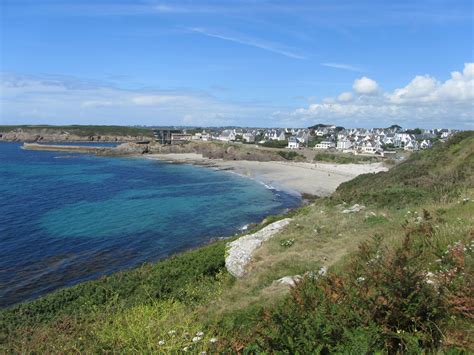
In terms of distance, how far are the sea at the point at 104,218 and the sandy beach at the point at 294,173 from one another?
4.22 m

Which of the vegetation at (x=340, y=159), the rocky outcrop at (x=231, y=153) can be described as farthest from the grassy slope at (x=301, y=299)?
the rocky outcrop at (x=231, y=153)

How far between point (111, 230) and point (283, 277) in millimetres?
24953

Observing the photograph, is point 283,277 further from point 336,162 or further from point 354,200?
point 336,162

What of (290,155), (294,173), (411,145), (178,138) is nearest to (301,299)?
(294,173)

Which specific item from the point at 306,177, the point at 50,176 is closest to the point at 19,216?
the point at 50,176

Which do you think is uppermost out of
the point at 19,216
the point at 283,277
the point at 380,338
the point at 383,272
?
the point at 383,272

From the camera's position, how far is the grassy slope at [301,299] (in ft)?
15.4

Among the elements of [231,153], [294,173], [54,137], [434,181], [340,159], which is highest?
[434,181]

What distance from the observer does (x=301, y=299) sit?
5918 millimetres

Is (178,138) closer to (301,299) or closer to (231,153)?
(231,153)

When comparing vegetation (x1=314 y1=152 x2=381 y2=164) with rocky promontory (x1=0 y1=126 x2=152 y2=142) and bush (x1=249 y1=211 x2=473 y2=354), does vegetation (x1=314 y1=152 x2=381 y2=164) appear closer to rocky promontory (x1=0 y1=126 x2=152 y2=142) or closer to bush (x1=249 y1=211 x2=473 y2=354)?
bush (x1=249 y1=211 x2=473 y2=354)

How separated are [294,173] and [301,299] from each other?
6664 cm

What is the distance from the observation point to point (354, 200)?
19.4m

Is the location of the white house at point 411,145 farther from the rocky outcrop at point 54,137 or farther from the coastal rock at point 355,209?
the coastal rock at point 355,209
